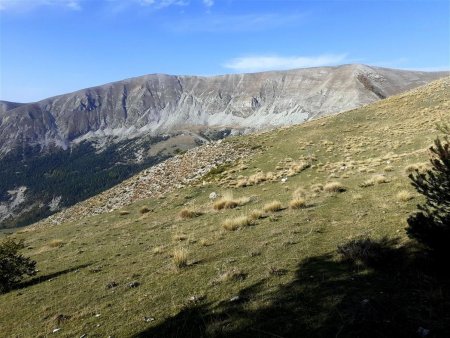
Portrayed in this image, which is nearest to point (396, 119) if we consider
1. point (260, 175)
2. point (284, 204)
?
point (260, 175)

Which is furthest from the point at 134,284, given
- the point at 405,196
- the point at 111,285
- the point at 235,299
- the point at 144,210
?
the point at 144,210

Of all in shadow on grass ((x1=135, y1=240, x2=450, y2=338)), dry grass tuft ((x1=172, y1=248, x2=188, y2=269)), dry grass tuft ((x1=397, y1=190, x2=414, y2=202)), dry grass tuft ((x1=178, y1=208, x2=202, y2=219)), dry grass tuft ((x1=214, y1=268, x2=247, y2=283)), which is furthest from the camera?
dry grass tuft ((x1=178, y1=208, x2=202, y2=219))

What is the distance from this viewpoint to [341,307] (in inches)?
309

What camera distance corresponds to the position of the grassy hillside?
25.3ft

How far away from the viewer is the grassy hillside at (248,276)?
7.73 m

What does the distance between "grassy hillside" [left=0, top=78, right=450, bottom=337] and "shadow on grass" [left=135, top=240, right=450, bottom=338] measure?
3 centimetres

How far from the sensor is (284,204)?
23.8m

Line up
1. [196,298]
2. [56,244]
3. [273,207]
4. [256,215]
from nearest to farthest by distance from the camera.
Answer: [196,298], [256,215], [273,207], [56,244]

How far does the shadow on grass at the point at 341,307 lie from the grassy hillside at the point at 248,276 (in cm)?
3

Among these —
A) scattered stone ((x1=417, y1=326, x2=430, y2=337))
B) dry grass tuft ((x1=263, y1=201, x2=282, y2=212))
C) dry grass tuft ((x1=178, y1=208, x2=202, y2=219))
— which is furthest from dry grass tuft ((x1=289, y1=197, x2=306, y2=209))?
scattered stone ((x1=417, y1=326, x2=430, y2=337))

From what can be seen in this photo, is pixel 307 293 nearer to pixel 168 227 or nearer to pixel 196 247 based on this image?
pixel 196 247

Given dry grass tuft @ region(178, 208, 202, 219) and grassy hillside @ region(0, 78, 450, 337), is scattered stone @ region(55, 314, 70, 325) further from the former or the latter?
dry grass tuft @ region(178, 208, 202, 219)

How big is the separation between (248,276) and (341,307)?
368 cm

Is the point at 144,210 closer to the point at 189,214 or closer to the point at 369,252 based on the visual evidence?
the point at 189,214
